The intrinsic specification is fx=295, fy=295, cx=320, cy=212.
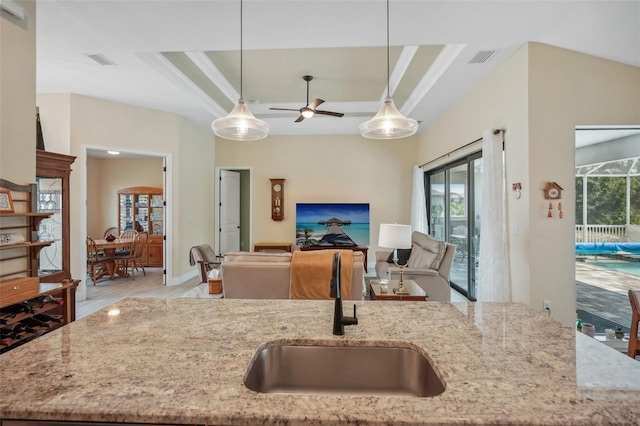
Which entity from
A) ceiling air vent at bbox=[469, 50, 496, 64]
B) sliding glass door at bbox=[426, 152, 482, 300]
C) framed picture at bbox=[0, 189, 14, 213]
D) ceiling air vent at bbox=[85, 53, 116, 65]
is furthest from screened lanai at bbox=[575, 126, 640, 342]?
ceiling air vent at bbox=[85, 53, 116, 65]

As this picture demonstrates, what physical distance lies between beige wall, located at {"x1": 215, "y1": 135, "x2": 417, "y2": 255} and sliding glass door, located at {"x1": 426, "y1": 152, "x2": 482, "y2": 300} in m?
0.83

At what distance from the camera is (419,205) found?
5891mm

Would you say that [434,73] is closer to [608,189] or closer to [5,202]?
[608,189]

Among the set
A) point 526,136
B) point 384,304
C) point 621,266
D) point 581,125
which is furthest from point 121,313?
point 621,266

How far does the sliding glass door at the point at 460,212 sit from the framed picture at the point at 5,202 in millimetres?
4885

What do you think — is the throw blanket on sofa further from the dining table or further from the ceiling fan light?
the dining table

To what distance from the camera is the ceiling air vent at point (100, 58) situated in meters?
3.17

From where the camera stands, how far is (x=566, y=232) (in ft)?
9.32

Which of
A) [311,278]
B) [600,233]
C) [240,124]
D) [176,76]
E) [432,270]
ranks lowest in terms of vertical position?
[432,270]

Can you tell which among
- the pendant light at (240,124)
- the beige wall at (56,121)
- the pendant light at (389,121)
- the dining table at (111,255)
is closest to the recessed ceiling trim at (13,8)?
the pendant light at (240,124)

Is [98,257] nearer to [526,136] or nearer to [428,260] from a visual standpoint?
[428,260]

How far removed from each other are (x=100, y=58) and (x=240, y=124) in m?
2.16

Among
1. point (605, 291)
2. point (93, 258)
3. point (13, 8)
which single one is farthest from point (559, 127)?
point (93, 258)

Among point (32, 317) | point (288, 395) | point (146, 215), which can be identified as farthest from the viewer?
point (146, 215)
